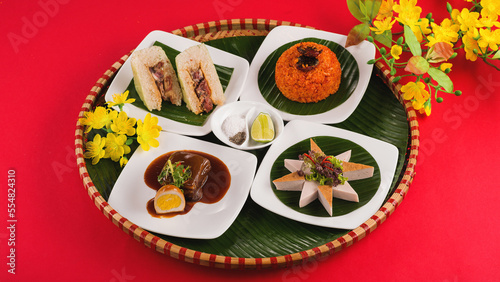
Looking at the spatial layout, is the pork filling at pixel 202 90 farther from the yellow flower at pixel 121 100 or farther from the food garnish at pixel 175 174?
the food garnish at pixel 175 174

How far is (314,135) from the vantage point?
3764 mm

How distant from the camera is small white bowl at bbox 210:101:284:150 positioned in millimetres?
3738

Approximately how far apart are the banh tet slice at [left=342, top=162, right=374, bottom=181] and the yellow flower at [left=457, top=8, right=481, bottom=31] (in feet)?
5.63

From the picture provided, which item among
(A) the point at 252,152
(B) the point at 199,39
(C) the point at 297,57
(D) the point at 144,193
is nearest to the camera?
(D) the point at 144,193

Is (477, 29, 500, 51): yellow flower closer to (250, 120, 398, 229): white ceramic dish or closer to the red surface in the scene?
the red surface

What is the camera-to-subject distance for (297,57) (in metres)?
4.04

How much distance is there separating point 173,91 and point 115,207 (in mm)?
1172

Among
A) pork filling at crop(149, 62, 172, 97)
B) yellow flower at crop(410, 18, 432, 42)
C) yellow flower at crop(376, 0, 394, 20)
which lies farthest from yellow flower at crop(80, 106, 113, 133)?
yellow flower at crop(410, 18, 432, 42)

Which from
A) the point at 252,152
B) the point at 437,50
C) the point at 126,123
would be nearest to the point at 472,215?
the point at 437,50

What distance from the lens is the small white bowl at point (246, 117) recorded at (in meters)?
3.74

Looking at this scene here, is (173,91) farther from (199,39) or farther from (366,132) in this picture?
(366,132)

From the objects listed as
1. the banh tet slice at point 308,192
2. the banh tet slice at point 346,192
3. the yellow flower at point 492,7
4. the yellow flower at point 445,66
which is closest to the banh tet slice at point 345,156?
the banh tet slice at point 346,192

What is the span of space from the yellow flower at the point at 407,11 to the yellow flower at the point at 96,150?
265 centimetres

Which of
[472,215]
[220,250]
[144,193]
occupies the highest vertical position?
[472,215]
